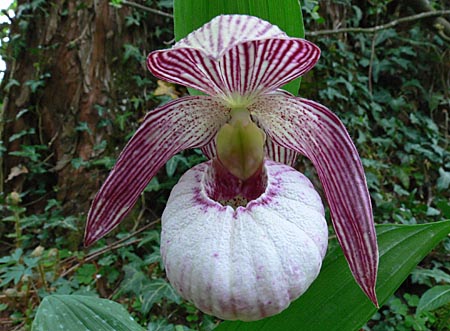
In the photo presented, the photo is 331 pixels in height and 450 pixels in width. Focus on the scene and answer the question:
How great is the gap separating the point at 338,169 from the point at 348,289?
0.22 metres

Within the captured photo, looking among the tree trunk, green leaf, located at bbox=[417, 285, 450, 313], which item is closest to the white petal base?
green leaf, located at bbox=[417, 285, 450, 313]

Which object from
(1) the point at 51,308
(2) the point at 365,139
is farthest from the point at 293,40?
(2) the point at 365,139

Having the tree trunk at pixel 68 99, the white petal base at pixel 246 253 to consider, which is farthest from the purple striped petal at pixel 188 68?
the tree trunk at pixel 68 99

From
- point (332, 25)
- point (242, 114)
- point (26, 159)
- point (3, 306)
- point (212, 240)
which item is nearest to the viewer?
point (212, 240)

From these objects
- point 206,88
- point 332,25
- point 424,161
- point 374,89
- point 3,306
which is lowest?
point 3,306

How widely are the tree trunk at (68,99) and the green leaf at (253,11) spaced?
1.36m

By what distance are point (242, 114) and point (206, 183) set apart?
0.57 feet

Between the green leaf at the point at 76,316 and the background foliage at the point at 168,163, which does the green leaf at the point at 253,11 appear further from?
the background foliage at the point at 168,163

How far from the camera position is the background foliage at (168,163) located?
5.64 ft

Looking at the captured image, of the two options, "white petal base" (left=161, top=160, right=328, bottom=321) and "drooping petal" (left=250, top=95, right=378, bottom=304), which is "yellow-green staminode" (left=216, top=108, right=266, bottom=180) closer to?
"drooping petal" (left=250, top=95, right=378, bottom=304)

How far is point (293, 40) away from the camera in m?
0.69

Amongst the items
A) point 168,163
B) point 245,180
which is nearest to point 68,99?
point 168,163

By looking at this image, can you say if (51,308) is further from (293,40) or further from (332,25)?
(332,25)

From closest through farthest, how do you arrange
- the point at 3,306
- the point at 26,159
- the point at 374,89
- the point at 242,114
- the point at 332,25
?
1. the point at 242,114
2. the point at 3,306
3. the point at 26,159
4. the point at 332,25
5. the point at 374,89
